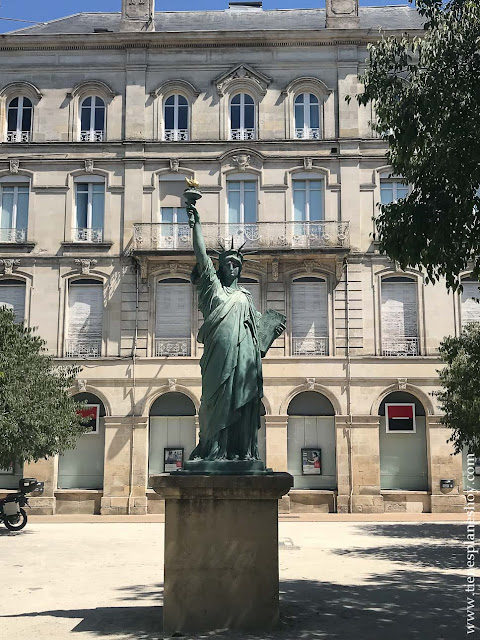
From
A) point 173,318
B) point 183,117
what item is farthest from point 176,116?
point 173,318

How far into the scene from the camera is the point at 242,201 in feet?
89.5

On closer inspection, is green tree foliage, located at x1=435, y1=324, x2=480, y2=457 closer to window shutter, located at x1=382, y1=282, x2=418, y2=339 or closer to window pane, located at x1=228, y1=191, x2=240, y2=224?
window shutter, located at x1=382, y1=282, x2=418, y2=339

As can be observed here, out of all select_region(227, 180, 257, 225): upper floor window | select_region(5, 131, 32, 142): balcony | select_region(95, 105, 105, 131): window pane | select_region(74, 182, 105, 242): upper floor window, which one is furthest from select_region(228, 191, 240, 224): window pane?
select_region(5, 131, 32, 142): balcony

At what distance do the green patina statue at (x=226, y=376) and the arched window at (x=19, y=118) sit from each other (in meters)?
22.0

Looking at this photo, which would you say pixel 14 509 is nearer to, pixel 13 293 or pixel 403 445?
pixel 13 293

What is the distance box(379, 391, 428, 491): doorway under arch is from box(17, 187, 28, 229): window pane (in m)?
14.5

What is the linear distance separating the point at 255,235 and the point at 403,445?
9044 millimetres

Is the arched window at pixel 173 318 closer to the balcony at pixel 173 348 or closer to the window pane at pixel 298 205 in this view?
the balcony at pixel 173 348

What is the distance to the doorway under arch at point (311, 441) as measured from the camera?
84.1 ft

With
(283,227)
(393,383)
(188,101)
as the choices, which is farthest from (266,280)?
(188,101)

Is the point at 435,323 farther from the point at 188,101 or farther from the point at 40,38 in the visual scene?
A: the point at 40,38

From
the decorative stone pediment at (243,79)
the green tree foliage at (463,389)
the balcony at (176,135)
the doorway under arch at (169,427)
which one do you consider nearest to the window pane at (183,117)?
the balcony at (176,135)

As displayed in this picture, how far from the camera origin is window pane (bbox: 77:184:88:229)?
2730 cm

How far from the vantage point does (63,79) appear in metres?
27.9
